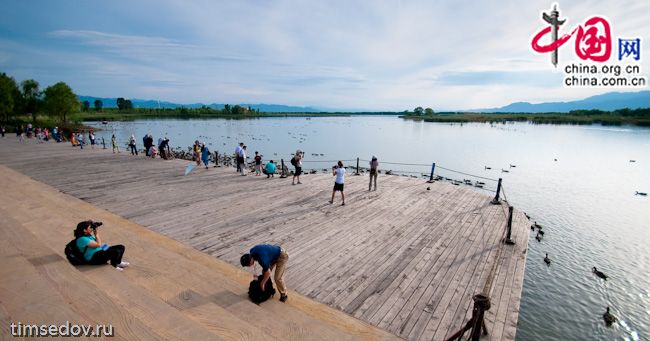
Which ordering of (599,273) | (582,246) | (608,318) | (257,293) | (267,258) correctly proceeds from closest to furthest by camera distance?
(267,258), (257,293), (608,318), (599,273), (582,246)

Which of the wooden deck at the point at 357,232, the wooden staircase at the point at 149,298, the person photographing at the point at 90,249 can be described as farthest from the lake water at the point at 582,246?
the person photographing at the point at 90,249

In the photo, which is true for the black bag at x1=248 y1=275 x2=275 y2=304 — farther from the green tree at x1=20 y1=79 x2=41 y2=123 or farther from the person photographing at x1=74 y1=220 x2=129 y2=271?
the green tree at x1=20 y1=79 x2=41 y2=123

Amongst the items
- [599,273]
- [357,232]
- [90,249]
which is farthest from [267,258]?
[599,273]

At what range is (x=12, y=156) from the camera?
72.7 feet

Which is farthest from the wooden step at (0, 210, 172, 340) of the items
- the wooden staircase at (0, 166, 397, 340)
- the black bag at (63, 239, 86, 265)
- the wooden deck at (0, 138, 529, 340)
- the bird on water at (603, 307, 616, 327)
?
the bird on water at (603, 307, 616, 327)

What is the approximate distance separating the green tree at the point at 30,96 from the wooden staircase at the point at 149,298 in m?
86.1

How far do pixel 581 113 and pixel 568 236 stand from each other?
196565 mm

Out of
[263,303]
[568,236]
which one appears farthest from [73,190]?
[568,236]

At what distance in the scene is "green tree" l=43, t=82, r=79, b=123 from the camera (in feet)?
219

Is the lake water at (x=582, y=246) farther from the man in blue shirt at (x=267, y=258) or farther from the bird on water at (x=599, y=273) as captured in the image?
the man in blue shirt at (x=267, y=258)

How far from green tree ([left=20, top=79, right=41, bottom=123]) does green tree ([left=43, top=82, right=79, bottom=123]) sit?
2400mm

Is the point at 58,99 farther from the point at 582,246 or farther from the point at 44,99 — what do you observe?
the point at 582,246

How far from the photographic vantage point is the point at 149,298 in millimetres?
4605

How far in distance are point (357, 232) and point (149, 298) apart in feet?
21.0
